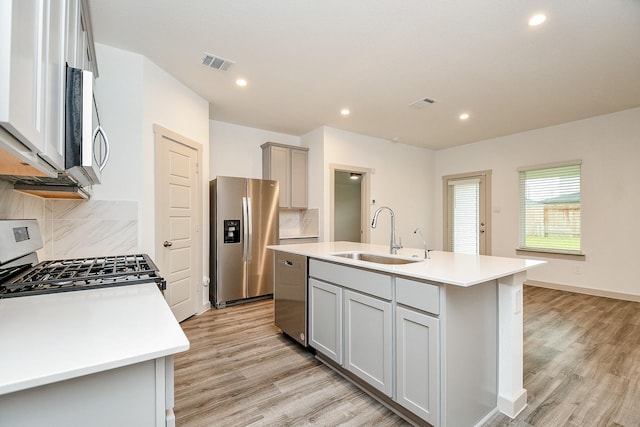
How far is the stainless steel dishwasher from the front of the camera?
257cm

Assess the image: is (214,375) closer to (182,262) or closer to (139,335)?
(182,262)

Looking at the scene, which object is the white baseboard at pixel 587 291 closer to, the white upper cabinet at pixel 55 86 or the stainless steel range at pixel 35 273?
the stainless steel range at pixel 35 273

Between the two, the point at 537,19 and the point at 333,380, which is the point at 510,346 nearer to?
the point at 333,380

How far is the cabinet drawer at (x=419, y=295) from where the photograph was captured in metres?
1.51

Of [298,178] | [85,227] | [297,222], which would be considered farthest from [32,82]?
[297,222]

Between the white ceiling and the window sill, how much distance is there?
7.00 ft

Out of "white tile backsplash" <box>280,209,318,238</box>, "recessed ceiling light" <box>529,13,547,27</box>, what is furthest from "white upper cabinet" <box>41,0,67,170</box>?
"white tile backsplash" <box>280,209,318,238</box>

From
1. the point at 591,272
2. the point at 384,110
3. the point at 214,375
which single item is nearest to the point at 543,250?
the point at 591,272

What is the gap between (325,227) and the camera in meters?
Answer: 4.74

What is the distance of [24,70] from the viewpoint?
569mm

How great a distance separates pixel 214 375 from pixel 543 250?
528cm

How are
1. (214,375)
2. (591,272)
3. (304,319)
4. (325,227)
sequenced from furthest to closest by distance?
1. (325,227)
2. (591,272)
3. (304,319)
4. (214,375)

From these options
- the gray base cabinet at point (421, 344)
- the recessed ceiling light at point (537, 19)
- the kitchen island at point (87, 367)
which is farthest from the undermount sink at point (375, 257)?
the recessed ceiling light at point (537, 19)

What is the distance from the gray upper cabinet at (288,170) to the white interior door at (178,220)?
141 cm
